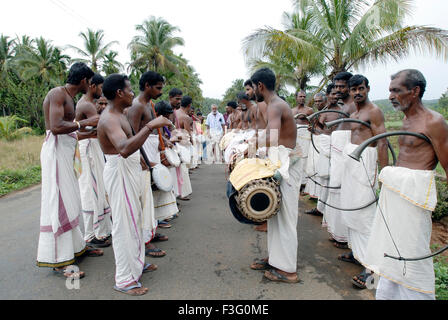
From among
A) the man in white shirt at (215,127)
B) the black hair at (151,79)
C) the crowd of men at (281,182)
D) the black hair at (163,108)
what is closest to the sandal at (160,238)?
the crowd of men at (281,182)

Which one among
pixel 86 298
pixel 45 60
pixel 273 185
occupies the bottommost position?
pixel 86 298

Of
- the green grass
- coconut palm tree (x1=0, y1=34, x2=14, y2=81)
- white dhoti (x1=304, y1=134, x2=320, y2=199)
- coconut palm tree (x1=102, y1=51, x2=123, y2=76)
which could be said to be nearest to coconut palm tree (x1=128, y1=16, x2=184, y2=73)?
coconut palm tree (x1=102, y1=51, x2=123, y2=76)

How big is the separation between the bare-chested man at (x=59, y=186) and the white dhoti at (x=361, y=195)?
10.2 ft

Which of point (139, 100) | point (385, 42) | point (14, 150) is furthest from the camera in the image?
point (14, 150)

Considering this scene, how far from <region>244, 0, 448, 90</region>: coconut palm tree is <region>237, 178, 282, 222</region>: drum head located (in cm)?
895

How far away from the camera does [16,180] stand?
836 centimetres

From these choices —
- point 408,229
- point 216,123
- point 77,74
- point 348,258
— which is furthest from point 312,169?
A: point 216,123

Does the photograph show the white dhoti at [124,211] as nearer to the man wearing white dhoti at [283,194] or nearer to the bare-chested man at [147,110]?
the bare-chested man at [147,110]

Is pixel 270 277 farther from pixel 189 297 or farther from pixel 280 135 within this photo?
pixel 280 135

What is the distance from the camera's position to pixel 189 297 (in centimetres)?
290

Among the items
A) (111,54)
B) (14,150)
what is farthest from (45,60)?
(14,150)

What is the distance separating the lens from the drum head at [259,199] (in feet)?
9.57

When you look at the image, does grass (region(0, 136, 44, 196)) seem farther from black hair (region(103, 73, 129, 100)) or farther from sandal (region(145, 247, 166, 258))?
black hair (region(103, 73, 129, 100))

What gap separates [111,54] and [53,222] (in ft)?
105
